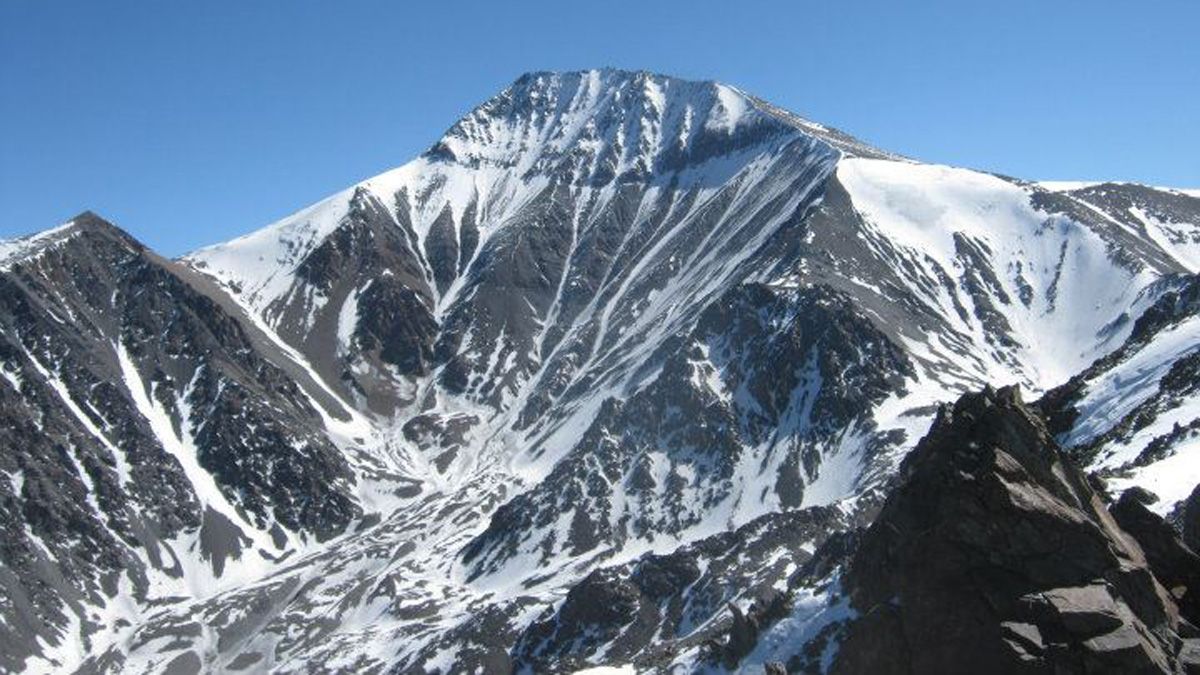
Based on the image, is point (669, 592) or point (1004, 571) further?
point (669, 592)

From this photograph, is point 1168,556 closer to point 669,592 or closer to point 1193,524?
point 1193,524

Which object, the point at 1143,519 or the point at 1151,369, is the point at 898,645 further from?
the point at 1151,369

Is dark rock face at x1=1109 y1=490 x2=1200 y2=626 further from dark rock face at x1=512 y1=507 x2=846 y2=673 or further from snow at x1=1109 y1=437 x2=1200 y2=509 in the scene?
dark rock face at x1=512 y1=507 x2=846 y2=673

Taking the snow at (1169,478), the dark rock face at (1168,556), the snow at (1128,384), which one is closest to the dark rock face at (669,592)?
the snow at (1128,384)

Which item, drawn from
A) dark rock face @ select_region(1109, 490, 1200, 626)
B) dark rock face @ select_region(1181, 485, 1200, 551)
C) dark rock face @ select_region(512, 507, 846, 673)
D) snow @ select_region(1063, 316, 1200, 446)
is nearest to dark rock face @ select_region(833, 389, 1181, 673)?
dark rock face @ select_region(1109, 490, 1200, 626)

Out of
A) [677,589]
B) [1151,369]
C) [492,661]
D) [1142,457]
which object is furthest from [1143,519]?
[492,661]

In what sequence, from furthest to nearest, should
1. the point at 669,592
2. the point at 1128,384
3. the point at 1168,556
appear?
the point at 669,592
the point at 1128,384
the point at 1168,556

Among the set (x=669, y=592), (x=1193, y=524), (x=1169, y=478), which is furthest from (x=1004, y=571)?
(x=669, y=592)

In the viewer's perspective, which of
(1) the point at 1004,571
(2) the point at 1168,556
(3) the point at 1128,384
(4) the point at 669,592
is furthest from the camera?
(4) the point at 669,592

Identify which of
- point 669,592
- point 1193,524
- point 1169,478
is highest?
point 1169,478
